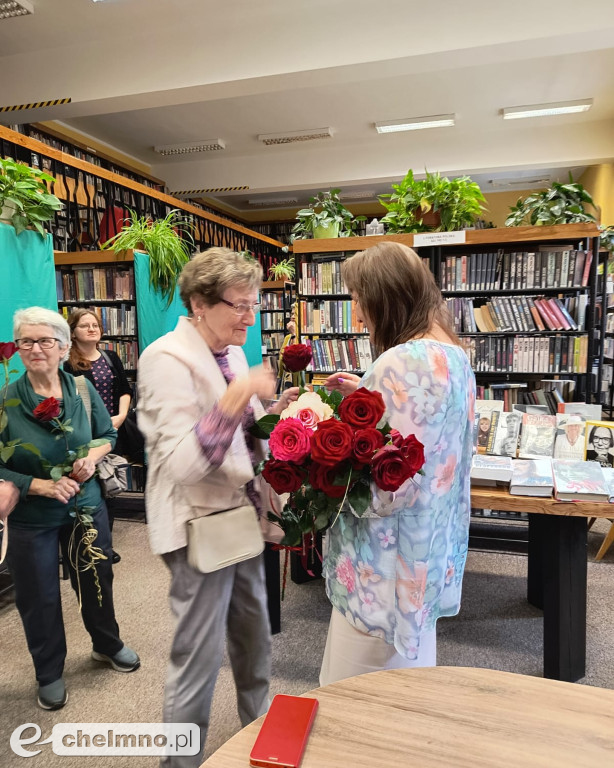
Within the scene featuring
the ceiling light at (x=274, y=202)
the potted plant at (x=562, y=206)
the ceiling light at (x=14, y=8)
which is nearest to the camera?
the potted plant at (x=562, y=206)

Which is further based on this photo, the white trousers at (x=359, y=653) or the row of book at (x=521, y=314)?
the row of book at (x=521, y=314)

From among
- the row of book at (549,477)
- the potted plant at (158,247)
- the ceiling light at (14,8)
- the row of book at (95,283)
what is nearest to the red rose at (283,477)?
the row of book at (549,477)

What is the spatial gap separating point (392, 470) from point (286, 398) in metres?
0.62

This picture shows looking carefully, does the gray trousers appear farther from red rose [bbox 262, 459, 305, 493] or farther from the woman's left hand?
the woman's left hand

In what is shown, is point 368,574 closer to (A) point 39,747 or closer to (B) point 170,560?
(B) point 170,560

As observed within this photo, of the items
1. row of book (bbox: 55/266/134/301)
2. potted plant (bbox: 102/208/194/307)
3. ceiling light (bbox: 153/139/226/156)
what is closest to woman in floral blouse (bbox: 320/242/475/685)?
potted plant (bbox: 102/208/194/307)

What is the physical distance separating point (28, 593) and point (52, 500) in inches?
14.7

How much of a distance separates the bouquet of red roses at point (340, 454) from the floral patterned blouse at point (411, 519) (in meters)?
0.11

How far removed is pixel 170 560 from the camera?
4.81 feet

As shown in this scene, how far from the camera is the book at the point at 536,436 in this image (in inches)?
96.1

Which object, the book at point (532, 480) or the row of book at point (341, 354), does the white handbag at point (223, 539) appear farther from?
the row of book at point (341, 354)

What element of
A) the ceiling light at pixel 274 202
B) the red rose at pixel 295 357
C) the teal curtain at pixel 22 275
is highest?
the ceiling light at pixel 274 202

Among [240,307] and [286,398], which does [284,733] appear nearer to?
[286,398]

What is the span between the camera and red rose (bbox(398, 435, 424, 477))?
1058 millimetres
